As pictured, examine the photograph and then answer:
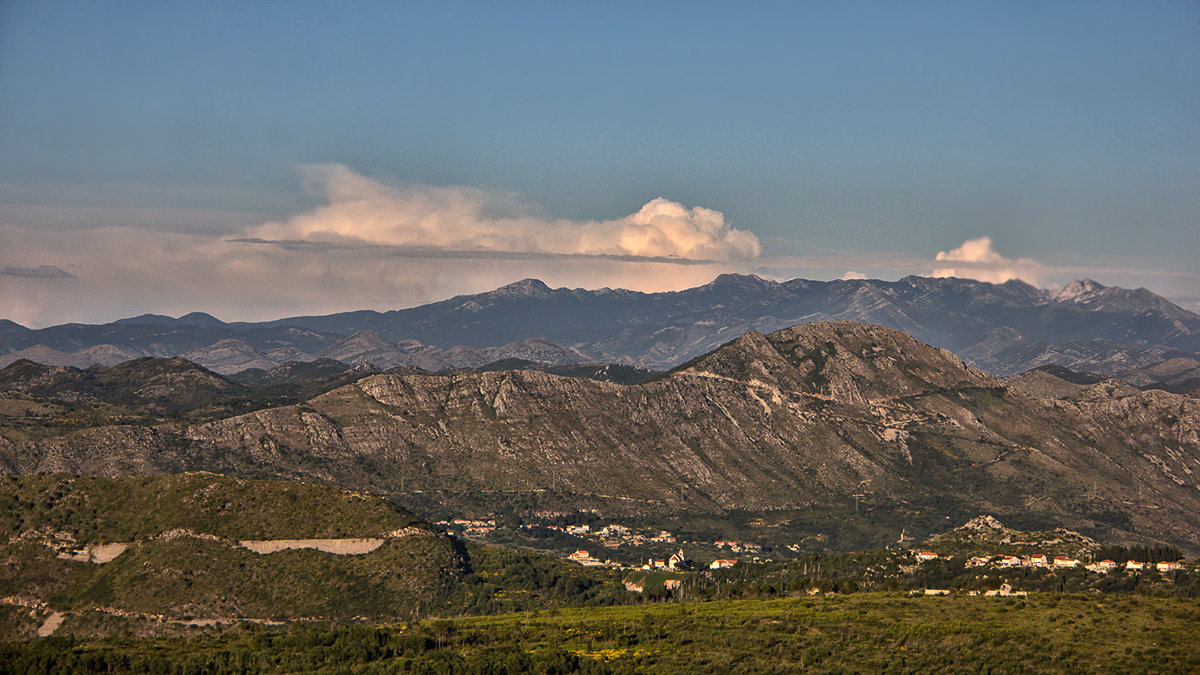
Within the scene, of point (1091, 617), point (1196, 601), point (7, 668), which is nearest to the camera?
point (7, 668)

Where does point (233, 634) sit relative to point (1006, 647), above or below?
below

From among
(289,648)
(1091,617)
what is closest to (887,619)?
(1091,617)

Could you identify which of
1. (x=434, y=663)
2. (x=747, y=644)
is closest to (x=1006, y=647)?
(x=747, y=644)

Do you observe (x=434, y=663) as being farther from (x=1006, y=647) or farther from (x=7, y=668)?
(x=1006, y=647)

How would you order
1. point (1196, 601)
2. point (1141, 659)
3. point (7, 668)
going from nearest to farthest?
point (1141, 659) < point (7, 668) < point (1196, 601)

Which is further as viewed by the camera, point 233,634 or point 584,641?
point 233,634

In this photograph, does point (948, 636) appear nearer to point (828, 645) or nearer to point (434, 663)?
point (828, 645)
